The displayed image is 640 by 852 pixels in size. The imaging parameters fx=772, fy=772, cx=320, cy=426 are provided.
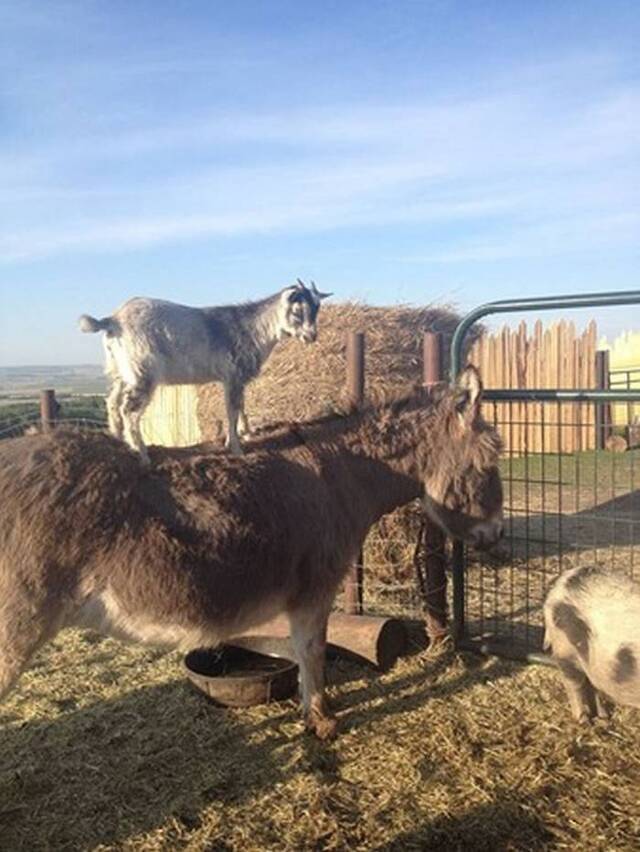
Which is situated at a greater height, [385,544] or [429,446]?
[429,446]

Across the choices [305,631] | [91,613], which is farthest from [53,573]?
[305,631]

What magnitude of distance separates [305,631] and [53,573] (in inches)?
65.3

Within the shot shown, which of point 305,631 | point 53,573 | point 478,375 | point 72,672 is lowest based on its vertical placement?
point 72,672

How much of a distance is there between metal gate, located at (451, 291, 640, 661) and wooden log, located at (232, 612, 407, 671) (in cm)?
50

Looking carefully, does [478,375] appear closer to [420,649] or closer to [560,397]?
[560,397]

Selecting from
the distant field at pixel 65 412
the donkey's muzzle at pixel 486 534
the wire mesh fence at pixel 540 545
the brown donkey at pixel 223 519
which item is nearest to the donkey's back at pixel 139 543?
the brown donkey at pixel 223 519

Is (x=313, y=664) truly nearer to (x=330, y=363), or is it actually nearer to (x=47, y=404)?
(x=47, y=404)

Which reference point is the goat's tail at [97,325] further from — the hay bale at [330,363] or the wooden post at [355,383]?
the hay bale at [330,363]

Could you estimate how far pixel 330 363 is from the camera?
32.3 feet

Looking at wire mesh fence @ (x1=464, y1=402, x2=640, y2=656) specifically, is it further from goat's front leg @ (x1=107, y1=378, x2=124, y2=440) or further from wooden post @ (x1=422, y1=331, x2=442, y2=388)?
goat's front leg @ (x1=107, y1=378, x2=124, y2=440)

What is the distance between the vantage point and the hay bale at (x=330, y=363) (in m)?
9.47

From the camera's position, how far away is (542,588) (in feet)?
24.1

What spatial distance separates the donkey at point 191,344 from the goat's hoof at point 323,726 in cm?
170

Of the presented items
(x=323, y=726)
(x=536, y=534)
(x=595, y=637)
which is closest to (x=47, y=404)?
(x=323, y=726)
